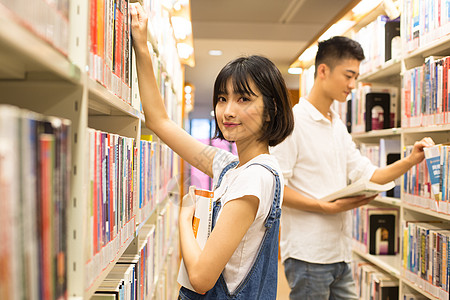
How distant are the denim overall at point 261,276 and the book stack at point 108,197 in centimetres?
27

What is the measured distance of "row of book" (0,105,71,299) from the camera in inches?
18.1

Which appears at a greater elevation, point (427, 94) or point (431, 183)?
point (427, 94)

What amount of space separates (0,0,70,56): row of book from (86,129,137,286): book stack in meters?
0.22

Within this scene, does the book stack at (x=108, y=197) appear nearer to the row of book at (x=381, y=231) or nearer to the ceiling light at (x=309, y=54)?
the row of book at (x=381, y=231)

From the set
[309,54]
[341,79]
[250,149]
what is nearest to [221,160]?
[250,149]

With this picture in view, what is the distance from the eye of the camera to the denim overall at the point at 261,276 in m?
1.14

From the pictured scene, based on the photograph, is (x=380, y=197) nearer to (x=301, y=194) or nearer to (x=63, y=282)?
(x=301, y=194)

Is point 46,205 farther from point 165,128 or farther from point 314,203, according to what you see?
point 314,203

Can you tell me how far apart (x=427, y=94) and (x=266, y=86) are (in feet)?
4.38

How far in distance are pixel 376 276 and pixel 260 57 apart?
210 centimetres

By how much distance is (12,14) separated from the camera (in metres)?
0.50

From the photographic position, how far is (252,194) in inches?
41.1

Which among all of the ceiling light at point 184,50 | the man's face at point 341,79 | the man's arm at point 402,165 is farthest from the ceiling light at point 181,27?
the man's arm at point 402,165

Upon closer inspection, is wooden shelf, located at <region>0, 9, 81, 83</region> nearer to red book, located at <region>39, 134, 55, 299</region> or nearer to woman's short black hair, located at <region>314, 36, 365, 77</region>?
red book, located at <region>39, 134, 55, 299</region>
